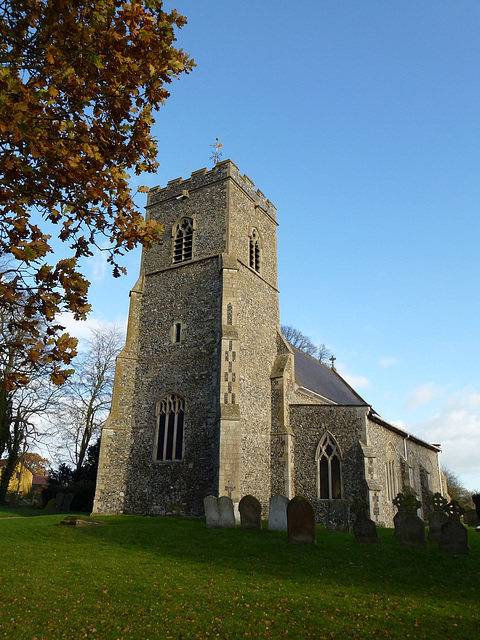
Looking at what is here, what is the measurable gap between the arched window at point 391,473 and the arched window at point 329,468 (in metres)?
3.40

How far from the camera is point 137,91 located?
15.5 ft

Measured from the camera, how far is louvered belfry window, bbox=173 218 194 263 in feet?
65.2

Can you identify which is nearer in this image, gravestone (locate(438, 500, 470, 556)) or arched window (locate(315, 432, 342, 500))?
gravestone (locate(438, 500, 470, 556))

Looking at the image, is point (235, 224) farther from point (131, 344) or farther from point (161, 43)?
point (161, 43)

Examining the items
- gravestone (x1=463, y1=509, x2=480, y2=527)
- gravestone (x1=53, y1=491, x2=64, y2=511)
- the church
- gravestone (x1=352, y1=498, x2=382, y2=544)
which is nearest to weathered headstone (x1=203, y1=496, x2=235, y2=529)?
the church

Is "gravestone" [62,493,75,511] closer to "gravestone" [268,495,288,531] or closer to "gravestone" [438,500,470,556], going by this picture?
"gravestone" [268,495,288,531]

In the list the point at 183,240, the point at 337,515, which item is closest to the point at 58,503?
the point at 337,515

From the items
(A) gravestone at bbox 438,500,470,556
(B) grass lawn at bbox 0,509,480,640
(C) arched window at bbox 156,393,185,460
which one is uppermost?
(C) arched window at bbox 156,393,185,460

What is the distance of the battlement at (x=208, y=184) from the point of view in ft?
66.3

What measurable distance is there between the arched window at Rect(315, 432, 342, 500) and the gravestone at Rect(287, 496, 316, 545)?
6.80 m

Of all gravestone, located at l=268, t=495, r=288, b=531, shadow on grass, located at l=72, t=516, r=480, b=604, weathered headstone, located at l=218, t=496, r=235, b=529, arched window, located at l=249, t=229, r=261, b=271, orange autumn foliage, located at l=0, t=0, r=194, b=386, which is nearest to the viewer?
orange autumn foliage, located at l=0, t=0, r=194, b=386

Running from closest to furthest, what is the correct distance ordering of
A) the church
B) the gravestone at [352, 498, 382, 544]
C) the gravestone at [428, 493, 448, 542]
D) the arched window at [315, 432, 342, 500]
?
the gravestone at [352, 498, 382, 544]
the gravestone at [428, 493, 448, 542]
the church
the arched window at [315, 432, 342, 500]

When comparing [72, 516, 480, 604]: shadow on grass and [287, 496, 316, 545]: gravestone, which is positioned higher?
[287, 496, 316, 545]: gravestone

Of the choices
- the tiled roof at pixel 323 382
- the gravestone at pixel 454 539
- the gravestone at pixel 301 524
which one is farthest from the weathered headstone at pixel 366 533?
the tiled roof at pixel 323 382
